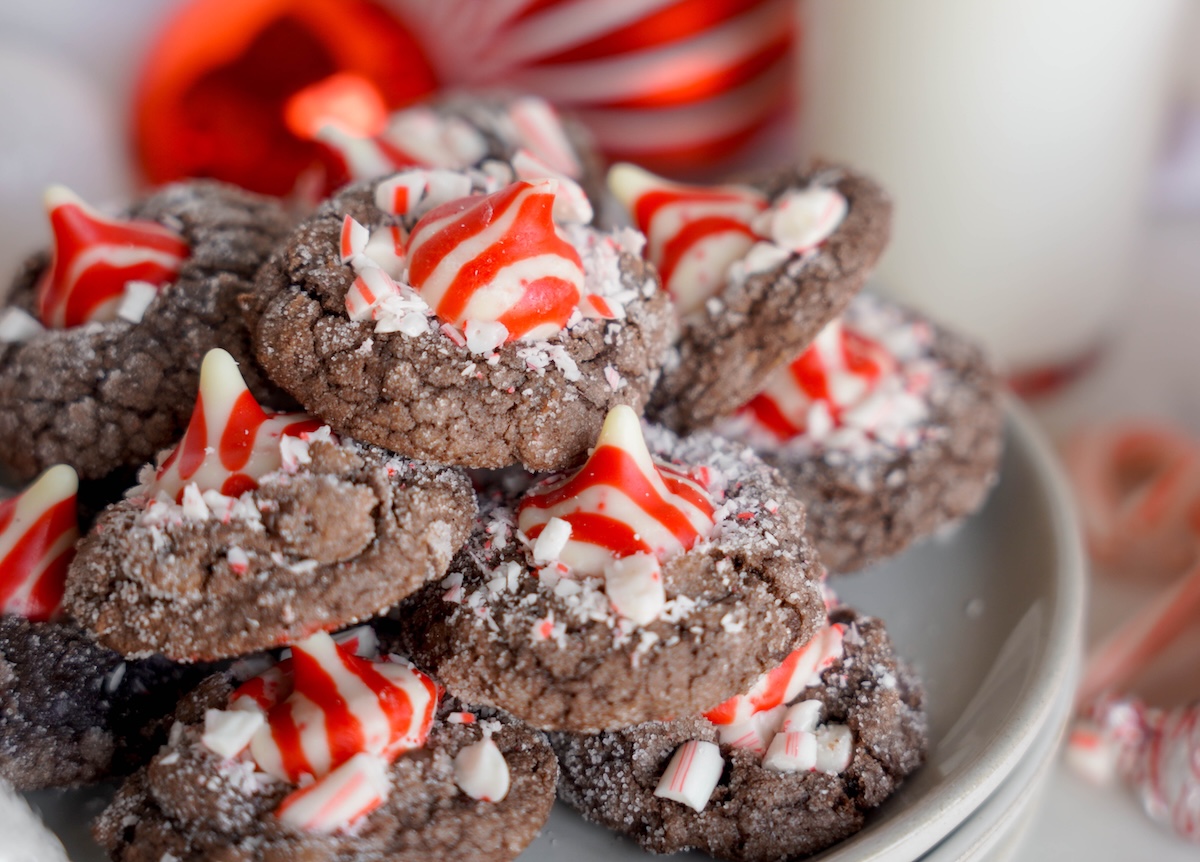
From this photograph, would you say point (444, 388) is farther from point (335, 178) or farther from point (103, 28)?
point (103, 28)

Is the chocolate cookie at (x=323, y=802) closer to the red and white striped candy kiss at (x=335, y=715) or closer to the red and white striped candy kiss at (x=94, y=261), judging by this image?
the red and white striped candy kiss at (x=335, y=715)

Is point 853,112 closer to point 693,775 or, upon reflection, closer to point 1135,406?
point 1135,406

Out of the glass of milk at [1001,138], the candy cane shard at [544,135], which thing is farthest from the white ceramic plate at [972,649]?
the candy cane shard at [544,135]

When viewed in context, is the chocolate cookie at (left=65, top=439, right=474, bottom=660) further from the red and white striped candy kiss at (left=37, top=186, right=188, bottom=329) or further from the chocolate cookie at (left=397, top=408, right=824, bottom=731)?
the red and white striped candy kiss at (left=37, top=186, right=188, bottom=329)

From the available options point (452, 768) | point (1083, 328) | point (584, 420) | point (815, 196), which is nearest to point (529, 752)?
point (452, 768)

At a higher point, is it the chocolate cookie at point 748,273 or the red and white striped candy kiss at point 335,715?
the chocolate cookie at point 748,273

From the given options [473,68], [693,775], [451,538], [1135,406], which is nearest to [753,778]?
[693,775]
